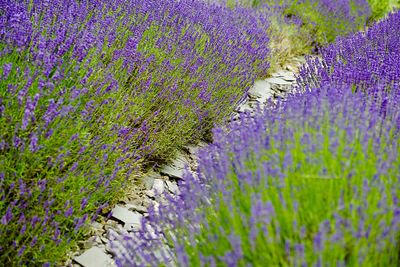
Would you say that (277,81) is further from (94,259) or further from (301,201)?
(301,201)

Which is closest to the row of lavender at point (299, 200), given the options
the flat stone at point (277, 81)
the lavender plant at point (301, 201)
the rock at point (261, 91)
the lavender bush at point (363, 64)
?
the lavender plant at point (301, 201)

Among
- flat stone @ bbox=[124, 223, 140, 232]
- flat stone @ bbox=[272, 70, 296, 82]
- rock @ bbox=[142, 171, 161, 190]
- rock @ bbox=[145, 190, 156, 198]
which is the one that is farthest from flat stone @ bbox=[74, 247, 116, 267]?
flat stone @ bbox=[272, 70, 296, 82]

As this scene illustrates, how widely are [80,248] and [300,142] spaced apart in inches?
54.0

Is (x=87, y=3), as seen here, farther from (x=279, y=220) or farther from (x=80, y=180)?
(x=279, y=220)

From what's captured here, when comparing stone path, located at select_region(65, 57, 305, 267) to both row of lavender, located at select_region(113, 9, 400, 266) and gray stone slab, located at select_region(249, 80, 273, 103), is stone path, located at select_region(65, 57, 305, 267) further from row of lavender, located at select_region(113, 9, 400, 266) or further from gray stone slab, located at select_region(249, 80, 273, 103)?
gray stone slab, located at select_region(249, 80, 273, 103)

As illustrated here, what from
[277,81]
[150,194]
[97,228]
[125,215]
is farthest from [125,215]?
[277,81]

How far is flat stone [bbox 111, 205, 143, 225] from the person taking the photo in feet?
8.57

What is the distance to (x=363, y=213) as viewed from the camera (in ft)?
4.32

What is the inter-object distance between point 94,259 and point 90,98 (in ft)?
3.13

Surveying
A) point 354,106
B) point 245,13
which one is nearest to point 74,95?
point 354,106

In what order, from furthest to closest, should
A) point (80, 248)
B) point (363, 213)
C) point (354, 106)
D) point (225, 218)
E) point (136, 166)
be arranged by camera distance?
point (136, 166) → point (80, 248) → point (354, 106) → point (225, 218) → point (363, 213)

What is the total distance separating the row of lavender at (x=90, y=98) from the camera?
6.21 ft

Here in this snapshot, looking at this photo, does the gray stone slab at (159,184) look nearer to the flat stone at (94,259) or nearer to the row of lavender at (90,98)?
the row of lavender at (90,98)

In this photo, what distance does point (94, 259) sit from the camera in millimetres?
2223
